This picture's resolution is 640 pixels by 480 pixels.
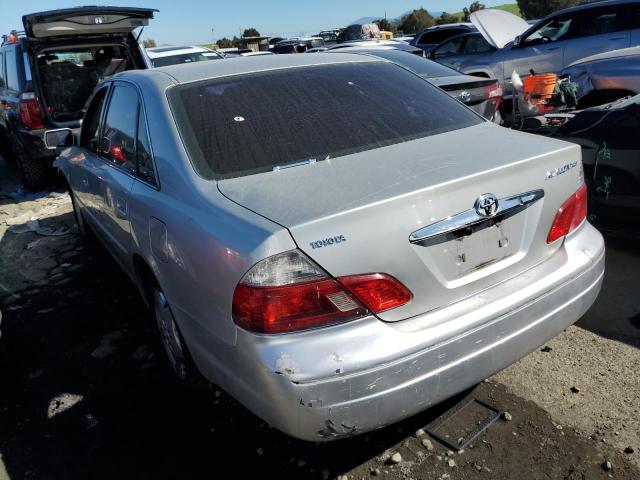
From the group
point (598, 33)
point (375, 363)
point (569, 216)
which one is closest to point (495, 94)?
point (598, 33)

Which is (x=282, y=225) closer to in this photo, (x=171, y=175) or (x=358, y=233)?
(x=358, y=233)

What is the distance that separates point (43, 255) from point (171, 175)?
3.75 metres

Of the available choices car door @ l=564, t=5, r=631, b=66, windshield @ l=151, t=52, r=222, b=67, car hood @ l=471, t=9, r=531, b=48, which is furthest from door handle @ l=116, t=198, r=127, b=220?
windshield @ l=151, t=52, r=222, b=67

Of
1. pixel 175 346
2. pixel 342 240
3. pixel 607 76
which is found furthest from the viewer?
pixel 607 76

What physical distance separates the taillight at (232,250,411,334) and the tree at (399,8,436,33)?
4620cm

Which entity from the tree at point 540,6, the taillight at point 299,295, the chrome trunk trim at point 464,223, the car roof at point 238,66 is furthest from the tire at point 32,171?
the tree at point 540,6

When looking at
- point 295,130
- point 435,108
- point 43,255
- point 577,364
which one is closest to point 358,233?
point 295,130

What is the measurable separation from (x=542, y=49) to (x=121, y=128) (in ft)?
25.3

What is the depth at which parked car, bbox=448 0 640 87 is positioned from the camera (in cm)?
789

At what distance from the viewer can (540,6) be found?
146 feet

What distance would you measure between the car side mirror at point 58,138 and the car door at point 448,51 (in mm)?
8145

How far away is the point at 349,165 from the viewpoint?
7.56 feet

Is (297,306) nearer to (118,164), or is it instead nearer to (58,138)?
(118,164)

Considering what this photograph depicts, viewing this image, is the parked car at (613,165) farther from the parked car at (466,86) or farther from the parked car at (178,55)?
the parked car at (178,55)
